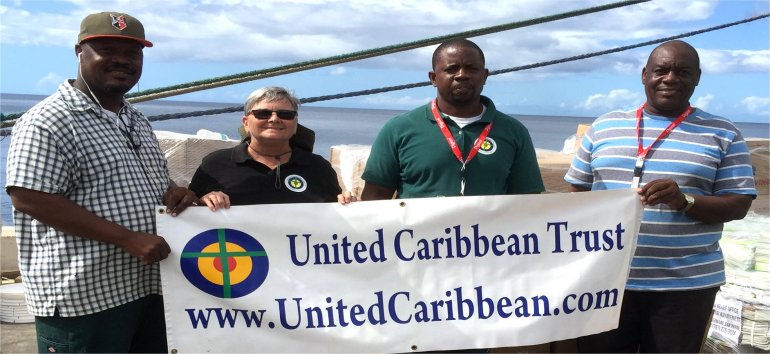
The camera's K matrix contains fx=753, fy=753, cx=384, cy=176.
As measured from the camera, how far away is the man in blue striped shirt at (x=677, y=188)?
10.8ft

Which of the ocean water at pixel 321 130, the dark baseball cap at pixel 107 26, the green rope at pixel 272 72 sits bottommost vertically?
the ocean water at pixel 321 130

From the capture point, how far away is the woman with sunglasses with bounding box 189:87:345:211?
3404 millimetres

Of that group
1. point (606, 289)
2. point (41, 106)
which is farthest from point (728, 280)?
point (41, 106)

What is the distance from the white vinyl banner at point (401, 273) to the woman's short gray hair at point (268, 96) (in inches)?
19.5

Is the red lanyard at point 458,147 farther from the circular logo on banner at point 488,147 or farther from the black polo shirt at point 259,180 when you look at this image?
the black polo shirt at point 259,180

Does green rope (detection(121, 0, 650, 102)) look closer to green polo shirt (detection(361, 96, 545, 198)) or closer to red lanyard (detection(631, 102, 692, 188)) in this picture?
green polo shirt (detection(361, 96, 545, 198))

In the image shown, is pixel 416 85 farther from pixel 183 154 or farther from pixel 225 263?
pixel 183 154

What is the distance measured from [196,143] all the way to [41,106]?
3.32 m

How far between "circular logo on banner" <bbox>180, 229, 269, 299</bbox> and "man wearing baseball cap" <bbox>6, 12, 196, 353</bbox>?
20cm

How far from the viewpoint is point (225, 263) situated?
333cm

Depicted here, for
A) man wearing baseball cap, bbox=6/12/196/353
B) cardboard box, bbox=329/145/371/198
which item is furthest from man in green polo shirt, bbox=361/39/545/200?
cardboard box, bbox=329/145/371/198

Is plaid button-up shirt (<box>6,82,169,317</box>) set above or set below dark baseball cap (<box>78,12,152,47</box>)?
below

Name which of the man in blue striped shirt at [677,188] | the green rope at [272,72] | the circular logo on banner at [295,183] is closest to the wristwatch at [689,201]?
the man in blue striped shirt at [677,188]

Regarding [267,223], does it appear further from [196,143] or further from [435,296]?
[196,143]
